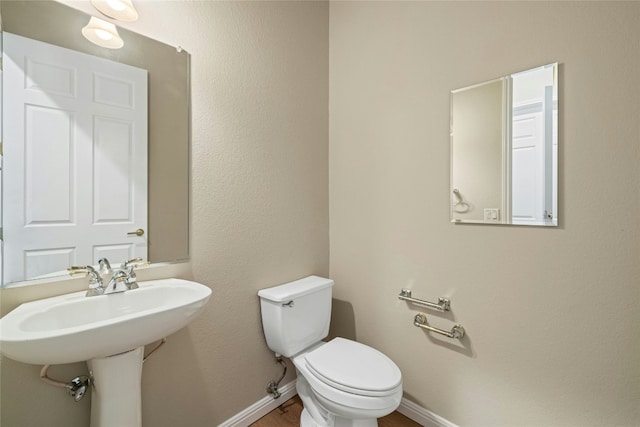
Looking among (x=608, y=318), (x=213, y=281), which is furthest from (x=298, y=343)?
(x=608, y=318)

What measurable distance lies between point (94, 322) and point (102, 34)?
3.53 ft

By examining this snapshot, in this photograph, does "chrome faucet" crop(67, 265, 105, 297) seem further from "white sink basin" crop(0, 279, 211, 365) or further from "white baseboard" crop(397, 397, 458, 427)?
"white baseboard" crop(397, 397, 458, 427)

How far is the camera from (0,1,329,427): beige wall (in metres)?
1.24

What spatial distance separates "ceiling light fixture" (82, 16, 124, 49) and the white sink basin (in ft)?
3.16

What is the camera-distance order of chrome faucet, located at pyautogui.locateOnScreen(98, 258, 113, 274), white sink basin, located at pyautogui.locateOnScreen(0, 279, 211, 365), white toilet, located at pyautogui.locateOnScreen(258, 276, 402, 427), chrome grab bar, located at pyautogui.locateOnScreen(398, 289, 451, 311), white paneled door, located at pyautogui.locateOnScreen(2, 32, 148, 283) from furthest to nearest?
chrome grab bar, located at pyautogui.locateOnScreen(398, 289, 451, 311), white toilet, located at pyautogui.locateOnScreen(258, 276, 402, 427), chrome faucet, located at pyautogui.locateOnScreen(98, 258, 113, 274), white paneled door, located at pyautogui.locateOnScreen(2, 32, 148, 283), white sink basin, located at pyautogui.locateOnScreen(0, 279, 211, 365)

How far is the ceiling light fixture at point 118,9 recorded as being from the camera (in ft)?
3.48

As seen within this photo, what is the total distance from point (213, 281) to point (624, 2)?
6.52ft

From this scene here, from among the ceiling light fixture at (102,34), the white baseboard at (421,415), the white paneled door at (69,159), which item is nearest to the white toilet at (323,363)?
the white baseboard at (421,415)

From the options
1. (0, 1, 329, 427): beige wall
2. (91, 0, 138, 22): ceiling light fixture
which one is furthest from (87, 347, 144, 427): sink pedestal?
(91, 0, 138, 22): ceiling light fixture

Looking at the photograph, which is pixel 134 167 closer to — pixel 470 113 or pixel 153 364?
pixel 153 364

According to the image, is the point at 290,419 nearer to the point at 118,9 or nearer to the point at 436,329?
the point at 436,329

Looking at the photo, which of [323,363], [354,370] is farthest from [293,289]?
[354,370]

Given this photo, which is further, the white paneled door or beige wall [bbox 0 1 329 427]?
beige wall [bbox 0 1 329 427]

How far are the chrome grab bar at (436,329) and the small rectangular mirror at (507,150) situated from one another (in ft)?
1.78
